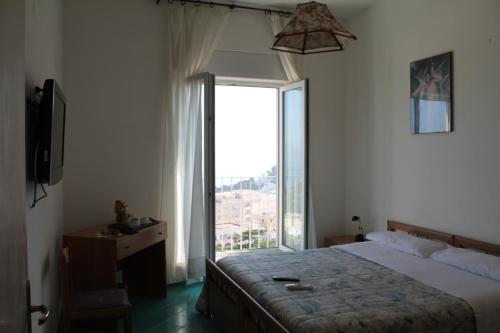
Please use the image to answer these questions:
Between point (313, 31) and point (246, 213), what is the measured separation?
3353 millimetres

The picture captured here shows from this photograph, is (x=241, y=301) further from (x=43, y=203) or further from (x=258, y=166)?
(x=258, y=166)

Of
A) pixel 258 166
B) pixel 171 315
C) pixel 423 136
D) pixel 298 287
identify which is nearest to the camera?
pixel 298 287

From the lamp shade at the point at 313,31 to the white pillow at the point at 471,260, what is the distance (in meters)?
1.74

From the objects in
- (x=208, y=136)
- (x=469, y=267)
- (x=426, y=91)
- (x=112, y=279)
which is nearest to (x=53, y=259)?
(x=112, y=279)

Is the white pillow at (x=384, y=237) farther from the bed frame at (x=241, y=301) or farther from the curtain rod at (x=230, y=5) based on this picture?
the curtain rod at (x=230, y=5)

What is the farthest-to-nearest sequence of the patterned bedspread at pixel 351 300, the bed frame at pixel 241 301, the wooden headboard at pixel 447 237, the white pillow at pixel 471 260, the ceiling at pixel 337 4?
1. the ceiling at pixel 337 4
2. the wooden headboard at pixel 447 237
3. the white pillow at pixel 471 260
4. the bed frame at pixel 241 301
5. the patterned bedspread at pixel 351 300

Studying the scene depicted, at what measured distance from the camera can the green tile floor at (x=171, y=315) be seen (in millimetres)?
3234

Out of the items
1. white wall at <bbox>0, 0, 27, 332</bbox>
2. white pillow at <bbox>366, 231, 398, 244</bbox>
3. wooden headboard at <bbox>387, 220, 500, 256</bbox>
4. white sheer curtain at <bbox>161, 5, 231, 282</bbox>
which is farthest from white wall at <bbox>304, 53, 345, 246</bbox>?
white wall at <bbox>0, 0, 27, 332</bbox>

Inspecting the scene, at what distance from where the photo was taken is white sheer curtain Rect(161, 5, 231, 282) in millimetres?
4207

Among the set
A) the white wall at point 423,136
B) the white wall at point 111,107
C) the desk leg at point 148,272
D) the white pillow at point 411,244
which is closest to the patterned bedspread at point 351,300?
the white pillow at point 411,244

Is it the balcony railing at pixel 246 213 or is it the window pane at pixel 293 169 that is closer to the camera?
the window pane at pixel 293 169

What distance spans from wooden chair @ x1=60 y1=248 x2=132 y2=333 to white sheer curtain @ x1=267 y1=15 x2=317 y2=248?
229cm

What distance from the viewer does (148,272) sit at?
4.00 metres

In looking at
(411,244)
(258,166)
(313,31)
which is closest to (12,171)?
(313,31)
